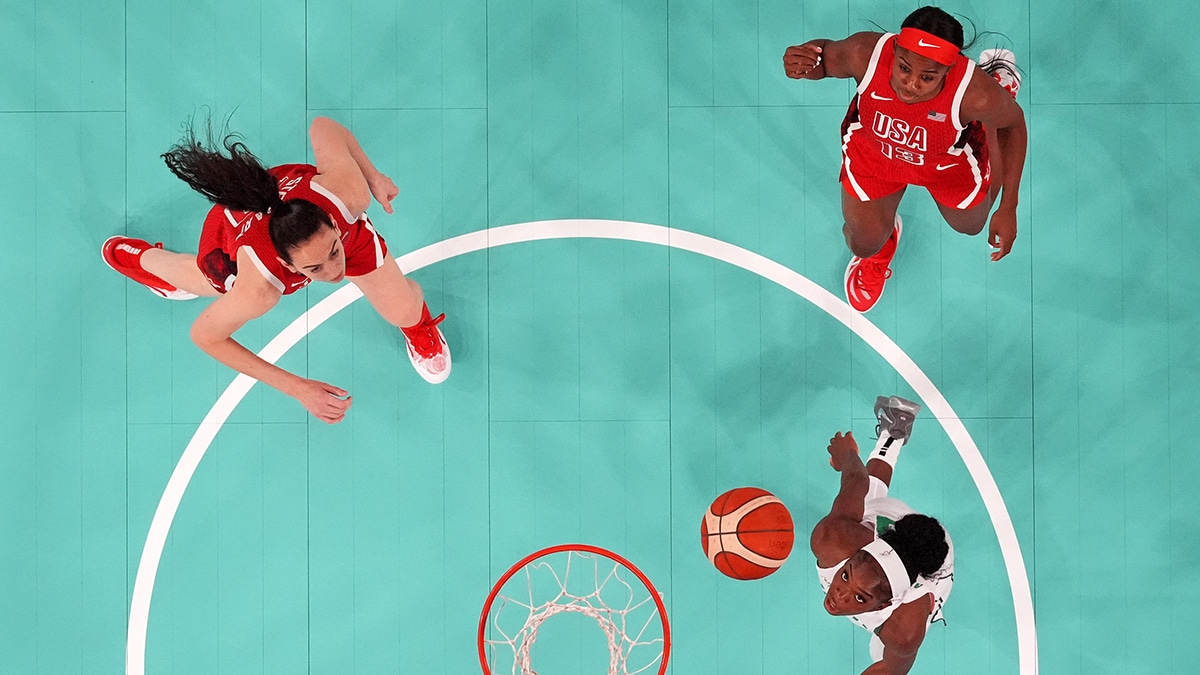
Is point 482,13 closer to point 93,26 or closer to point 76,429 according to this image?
point 93,26

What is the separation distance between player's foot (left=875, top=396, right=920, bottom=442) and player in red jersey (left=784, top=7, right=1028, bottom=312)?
0.69 m

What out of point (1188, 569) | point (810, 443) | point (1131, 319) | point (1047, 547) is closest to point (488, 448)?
point (810, 443)

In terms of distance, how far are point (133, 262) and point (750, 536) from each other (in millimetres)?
2981

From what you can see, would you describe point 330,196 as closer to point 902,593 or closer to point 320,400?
point 320,400

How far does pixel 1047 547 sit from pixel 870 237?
175cm

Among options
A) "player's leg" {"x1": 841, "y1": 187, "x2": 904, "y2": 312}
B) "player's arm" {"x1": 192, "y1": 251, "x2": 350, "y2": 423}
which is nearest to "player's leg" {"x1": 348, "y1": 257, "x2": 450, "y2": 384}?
"player's arm" {"x1": 192, "y1": 251, "x2": 350, "y2": 423}

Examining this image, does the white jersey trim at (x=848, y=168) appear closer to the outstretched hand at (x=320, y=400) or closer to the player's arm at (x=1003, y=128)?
the player's arm at (x=1003, y=128)

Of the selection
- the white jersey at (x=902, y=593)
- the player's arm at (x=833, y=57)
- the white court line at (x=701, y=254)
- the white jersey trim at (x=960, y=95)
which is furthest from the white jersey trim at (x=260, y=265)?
the white jersey trim at (x=960, y=95)

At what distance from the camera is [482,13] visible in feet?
13.0

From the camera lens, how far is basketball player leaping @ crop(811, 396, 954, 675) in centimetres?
299

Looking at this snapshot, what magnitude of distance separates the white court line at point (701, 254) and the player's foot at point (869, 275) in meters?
0.08

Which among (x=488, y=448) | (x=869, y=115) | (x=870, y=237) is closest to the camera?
(x=869, y=115)

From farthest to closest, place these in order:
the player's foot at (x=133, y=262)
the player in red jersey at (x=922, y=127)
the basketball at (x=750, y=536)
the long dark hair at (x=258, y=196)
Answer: the player's foot at (x=133, y=262), the basketball at (x=750, y=536), the player in red jersey at (x=922, y=127), the long dark hair at (x=258, y=196)

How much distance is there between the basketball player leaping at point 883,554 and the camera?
9.82ft
